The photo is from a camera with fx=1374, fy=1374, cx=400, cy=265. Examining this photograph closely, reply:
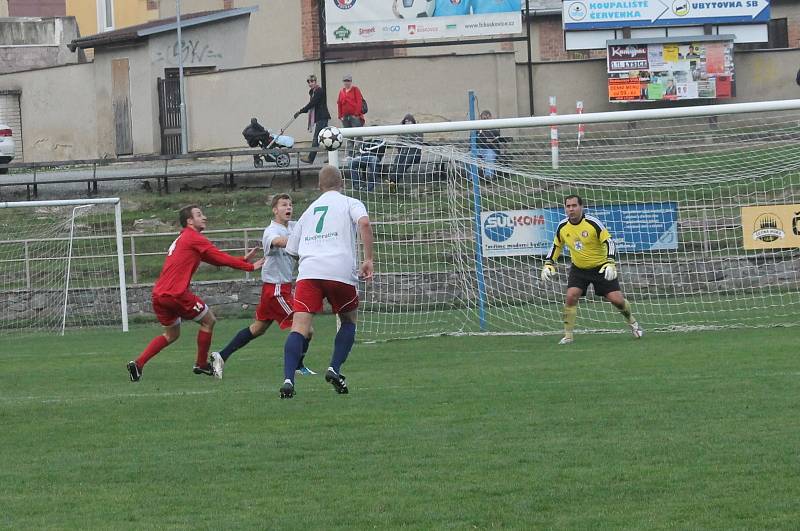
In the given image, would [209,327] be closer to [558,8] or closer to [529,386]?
[529,386]

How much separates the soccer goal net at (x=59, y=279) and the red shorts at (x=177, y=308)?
8.44m

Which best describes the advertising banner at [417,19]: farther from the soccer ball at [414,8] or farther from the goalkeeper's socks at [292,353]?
the goalkeeper's socks at [292,353]

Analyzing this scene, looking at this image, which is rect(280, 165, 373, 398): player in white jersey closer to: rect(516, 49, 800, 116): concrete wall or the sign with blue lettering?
rect(516, 49, 800, 116): concrete wall

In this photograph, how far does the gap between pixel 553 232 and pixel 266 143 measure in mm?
12557

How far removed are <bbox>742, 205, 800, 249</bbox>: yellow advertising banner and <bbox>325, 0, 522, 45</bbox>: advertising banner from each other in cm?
1335

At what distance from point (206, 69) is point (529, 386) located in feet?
99.4

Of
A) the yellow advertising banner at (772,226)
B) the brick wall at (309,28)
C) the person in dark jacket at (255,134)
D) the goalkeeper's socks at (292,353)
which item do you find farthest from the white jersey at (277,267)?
the brick wall at (309,28)

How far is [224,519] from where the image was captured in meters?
6.54

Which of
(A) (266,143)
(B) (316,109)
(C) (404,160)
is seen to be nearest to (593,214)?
(C) (404,160)

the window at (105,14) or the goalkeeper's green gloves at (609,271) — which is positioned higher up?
the window at (105,14)

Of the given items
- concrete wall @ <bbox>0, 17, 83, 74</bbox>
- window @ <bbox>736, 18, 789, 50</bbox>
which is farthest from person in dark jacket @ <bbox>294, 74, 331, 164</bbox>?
concrete wall @ <bbox>0, 17, 83, 74</bbox>

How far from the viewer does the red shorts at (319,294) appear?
1049 cm

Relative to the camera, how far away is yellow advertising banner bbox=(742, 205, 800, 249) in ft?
56.3

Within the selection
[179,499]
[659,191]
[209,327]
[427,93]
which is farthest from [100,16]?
[179,499]
